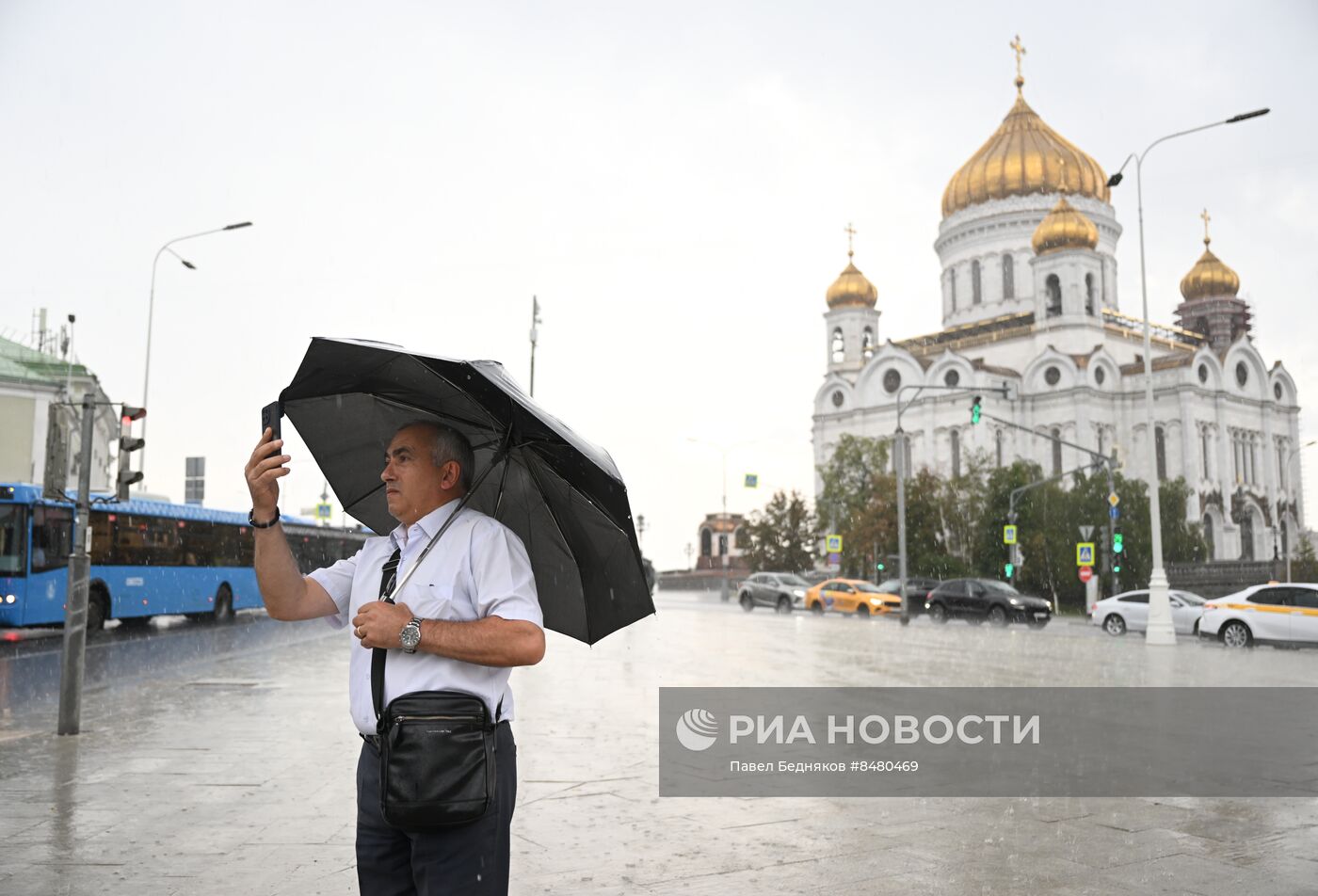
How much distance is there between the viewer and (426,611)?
315 centimetres

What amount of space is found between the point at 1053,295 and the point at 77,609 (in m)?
73.8

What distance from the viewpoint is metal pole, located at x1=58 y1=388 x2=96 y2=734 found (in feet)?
32.5


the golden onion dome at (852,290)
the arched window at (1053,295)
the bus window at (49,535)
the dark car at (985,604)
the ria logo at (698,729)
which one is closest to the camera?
the ria logo at (698,729)

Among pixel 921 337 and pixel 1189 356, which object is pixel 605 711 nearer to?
pixel 1189 356

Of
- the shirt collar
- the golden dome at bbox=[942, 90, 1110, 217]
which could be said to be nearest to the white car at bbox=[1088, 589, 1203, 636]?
the shirt collar

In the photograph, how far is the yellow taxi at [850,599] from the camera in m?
41.7

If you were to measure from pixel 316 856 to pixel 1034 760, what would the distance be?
5627 millimetres

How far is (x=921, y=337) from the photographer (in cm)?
8594

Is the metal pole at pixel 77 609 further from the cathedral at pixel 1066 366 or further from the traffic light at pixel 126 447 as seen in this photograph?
the cathedral at pixel 1066 366

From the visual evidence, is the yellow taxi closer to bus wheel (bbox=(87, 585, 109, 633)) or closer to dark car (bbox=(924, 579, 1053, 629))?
dark car (bbox=(924, 579, 1053, 629))

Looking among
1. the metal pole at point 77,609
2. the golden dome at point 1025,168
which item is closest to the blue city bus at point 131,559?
the metal pole at point 77,609

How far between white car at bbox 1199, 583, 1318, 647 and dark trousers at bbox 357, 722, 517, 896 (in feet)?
77.3

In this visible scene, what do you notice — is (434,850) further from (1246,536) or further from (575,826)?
(1246,536)

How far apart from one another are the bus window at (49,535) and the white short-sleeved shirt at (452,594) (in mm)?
21777
